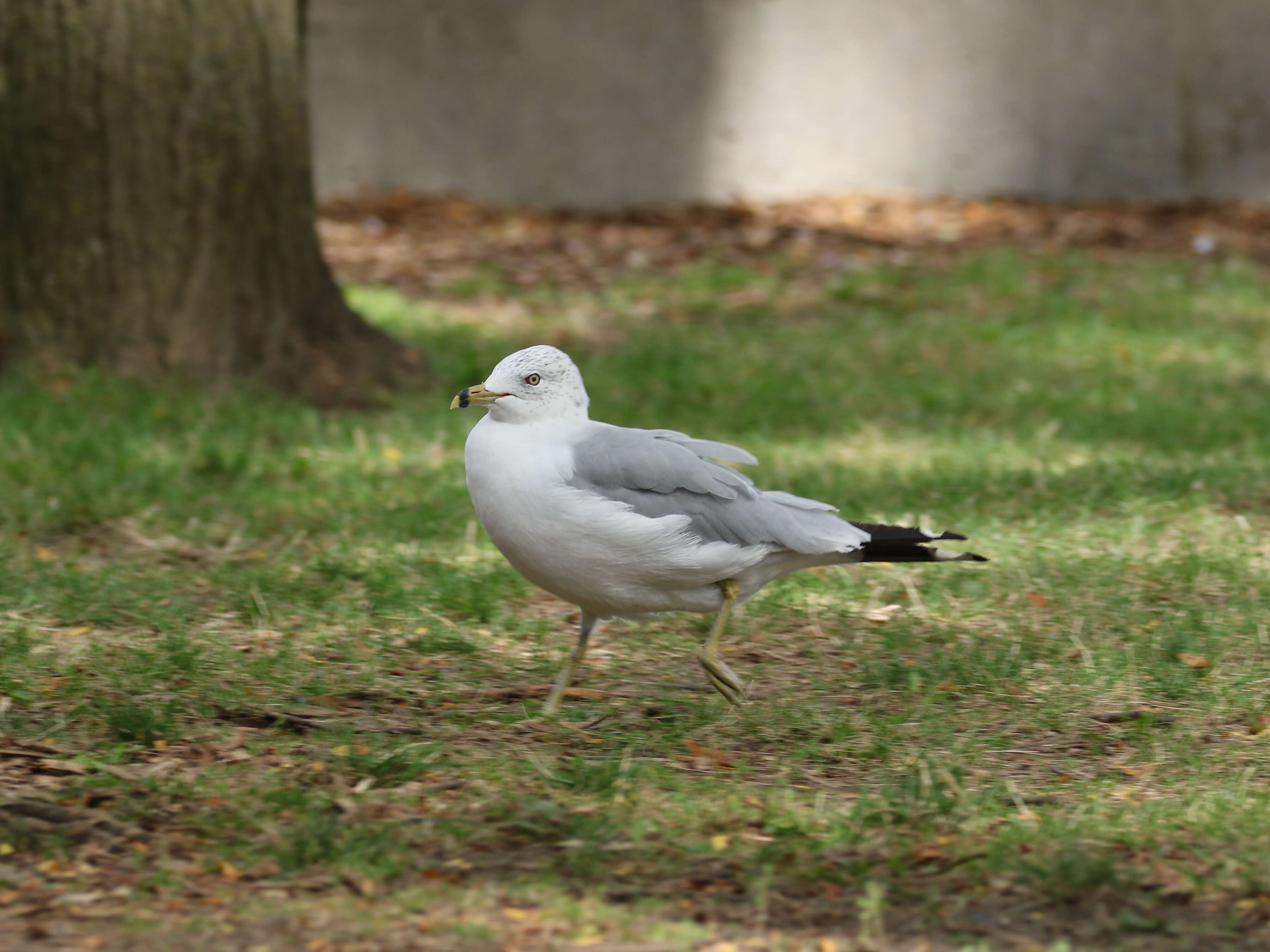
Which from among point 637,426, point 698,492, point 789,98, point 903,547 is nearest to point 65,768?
point 698,492

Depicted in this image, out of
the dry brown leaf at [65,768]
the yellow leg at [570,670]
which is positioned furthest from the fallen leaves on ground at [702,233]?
the dry brown leaf at [65,768]

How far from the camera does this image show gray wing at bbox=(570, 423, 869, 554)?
3.64 metres

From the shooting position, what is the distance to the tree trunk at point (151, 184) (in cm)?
657

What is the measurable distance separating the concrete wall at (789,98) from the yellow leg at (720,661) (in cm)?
825

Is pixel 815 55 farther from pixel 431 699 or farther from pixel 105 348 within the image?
pixel 431 699

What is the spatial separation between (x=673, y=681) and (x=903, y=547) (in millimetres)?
734

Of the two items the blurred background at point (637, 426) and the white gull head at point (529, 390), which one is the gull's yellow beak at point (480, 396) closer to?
the white gull head at point (529, 390)

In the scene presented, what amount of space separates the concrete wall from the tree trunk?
478 centimetres

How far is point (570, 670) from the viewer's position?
385 cm

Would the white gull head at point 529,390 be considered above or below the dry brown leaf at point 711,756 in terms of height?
above

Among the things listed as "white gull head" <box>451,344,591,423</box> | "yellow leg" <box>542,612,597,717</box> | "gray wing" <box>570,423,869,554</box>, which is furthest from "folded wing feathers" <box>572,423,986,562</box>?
"yellow leg" <box>542,612,597,717</box>

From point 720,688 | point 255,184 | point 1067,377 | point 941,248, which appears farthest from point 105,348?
Result: point 941,248

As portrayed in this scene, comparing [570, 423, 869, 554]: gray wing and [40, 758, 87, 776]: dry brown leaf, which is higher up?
[570, 423, 869, 554]: gray wing

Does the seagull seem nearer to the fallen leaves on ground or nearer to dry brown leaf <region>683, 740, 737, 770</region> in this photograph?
dry brown leaf <region>683, 740, 737, 770</region>
